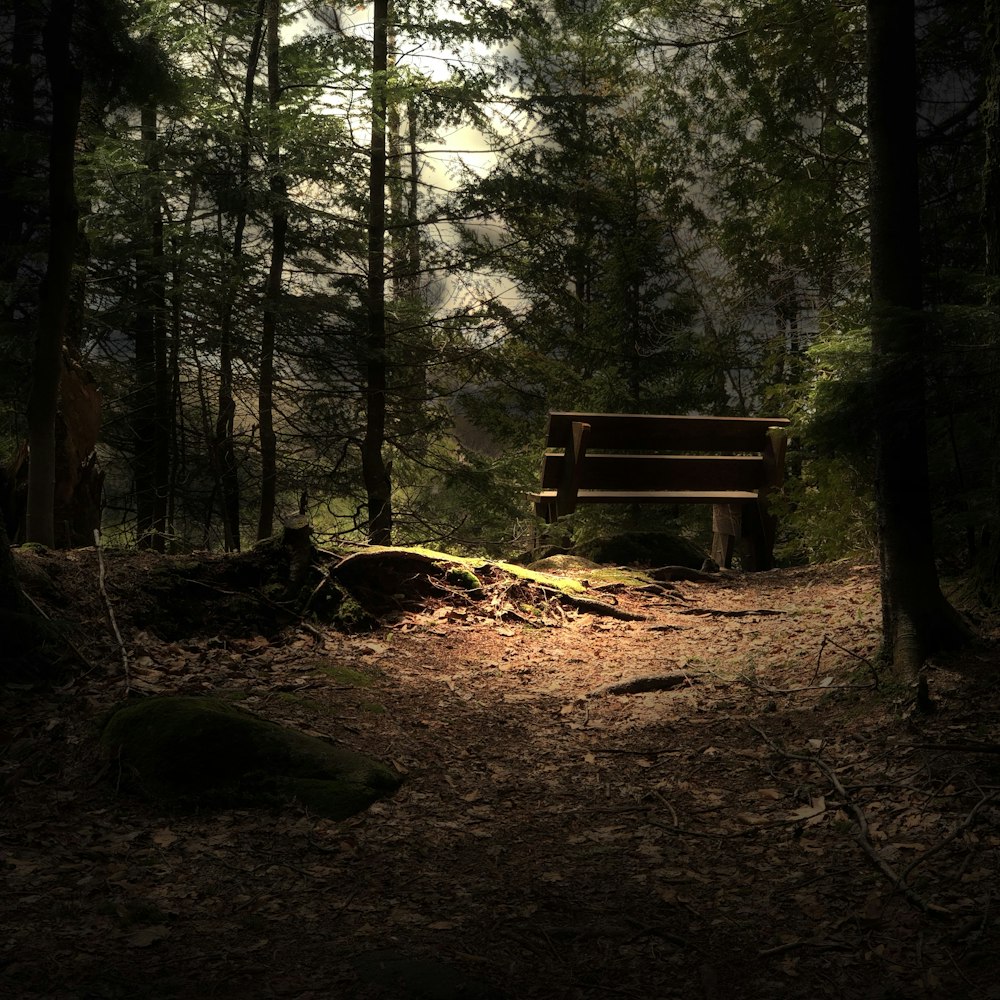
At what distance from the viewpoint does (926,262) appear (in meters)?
7.72

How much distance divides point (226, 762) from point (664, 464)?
292 inches

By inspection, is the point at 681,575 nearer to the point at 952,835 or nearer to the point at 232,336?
the point at 952,835

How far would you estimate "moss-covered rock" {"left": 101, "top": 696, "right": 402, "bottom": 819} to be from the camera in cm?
396

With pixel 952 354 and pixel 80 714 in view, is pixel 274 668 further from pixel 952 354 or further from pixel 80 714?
pixel 952 354

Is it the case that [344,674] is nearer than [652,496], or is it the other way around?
[344,674]

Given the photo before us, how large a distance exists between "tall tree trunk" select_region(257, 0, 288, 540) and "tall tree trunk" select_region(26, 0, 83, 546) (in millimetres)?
5005

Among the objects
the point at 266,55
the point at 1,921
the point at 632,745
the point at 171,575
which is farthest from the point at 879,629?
the point at 266,55

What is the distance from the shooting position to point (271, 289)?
41.1 ft

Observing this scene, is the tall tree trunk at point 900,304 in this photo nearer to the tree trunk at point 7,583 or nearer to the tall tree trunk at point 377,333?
the tree trunk at point 7,583

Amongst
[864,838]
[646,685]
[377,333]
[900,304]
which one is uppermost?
[377,333]

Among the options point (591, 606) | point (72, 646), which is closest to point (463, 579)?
point (591, 606)

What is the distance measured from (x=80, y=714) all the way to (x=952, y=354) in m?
4.66

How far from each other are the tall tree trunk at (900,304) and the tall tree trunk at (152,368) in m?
8.80

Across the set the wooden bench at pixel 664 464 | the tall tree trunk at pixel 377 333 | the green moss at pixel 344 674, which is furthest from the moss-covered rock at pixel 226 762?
the tall tree trunk at pixel 377 333
